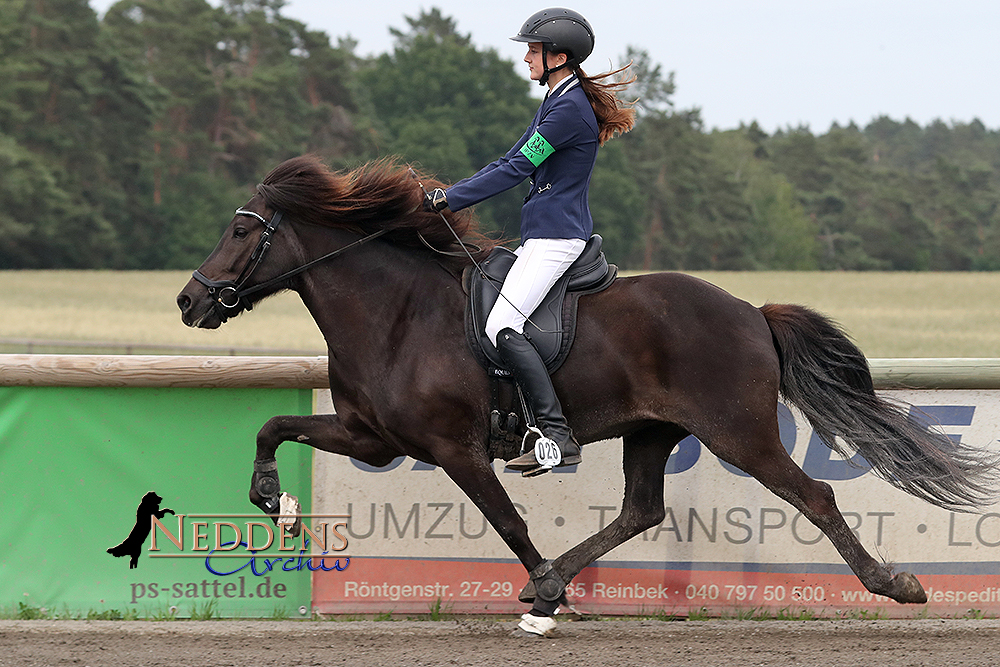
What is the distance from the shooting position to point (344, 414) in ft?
16.1

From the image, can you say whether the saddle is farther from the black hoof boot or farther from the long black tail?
the black hoof boot

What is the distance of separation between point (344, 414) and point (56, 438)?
169cm

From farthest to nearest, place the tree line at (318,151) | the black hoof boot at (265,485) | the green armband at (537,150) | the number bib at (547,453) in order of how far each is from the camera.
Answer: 1. the tree line at (318,151)
2. the black hoof boot at (265,485)
3. the green armband at (537,150)
4. the number bib at (547,453)

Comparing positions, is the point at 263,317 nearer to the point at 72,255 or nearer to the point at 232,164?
the point at 72,255

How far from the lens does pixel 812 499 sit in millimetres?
4715

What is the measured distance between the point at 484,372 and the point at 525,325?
285 mm

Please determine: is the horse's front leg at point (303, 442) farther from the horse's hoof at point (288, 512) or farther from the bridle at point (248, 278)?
the bridle at point (248, 278)

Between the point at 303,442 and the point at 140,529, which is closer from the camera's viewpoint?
the point at 303,442

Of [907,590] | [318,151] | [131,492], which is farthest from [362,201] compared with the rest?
[318,151]

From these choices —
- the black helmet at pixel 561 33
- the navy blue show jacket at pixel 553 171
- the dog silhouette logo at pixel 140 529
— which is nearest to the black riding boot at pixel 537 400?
the navy blue show jacket at pixel 553 171

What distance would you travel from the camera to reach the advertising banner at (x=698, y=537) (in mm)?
5645

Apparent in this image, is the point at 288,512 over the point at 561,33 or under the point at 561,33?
under

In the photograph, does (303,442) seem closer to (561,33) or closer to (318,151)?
(561,33)

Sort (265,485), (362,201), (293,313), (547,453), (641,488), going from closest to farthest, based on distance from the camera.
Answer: (547,453) → (362,201) → (265,485) → (641,488) → (293,313)
